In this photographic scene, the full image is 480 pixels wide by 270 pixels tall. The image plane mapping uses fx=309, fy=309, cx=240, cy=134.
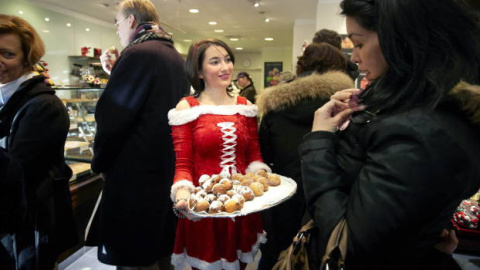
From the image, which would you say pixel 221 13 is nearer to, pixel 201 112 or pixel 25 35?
pixel 25 35

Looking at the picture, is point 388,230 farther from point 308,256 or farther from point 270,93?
point 270,93

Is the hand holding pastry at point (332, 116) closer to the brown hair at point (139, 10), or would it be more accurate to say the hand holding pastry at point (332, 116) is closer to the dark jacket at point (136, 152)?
the dark jacket at point (136, 152)

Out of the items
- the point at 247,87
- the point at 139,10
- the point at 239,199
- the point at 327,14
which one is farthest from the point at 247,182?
the point at 327,14

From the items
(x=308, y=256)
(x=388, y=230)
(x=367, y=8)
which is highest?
(x=367, y=8)

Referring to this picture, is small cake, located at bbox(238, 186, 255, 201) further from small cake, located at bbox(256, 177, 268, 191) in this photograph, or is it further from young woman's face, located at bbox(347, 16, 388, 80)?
young woman's face, located at bbox(347, 16, 388, 80)

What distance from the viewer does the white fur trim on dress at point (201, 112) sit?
1.52 meters

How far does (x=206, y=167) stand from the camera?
1.57 metres

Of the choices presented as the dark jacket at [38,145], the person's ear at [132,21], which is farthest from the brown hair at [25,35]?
the person's ear at [132,21]

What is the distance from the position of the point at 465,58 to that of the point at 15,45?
1914mm

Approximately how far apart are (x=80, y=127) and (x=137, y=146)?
49.1 inches

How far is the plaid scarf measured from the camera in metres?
1.82

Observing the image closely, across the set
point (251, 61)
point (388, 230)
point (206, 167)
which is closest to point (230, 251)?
point (206, 167)

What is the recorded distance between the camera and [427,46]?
72 centimetres

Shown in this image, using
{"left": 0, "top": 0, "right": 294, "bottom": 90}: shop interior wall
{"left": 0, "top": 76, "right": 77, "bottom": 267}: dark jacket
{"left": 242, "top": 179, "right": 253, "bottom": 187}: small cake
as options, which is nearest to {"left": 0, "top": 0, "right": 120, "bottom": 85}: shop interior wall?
{"left": 0, "top": 0, "right": 294, "bottom": 90}: shop interior wall
